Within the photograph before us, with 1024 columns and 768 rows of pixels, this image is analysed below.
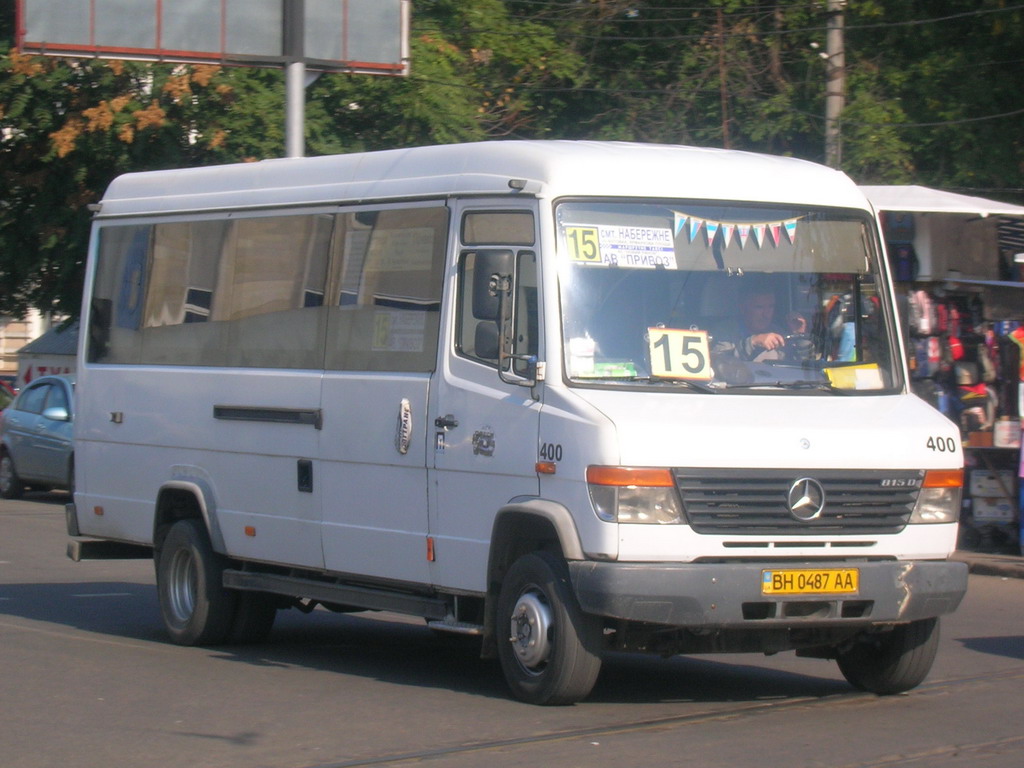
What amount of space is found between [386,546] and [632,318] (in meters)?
1.94

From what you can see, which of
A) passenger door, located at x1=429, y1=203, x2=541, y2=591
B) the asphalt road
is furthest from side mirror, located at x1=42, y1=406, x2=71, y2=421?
passenger door, located at x1=429, y1=203, x2=541, y2=591

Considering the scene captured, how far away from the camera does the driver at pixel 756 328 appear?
768cm

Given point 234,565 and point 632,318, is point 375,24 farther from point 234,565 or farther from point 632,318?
point 632,318

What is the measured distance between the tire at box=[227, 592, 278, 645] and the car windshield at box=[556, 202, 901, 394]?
3605mm

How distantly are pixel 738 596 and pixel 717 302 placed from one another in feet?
4.90

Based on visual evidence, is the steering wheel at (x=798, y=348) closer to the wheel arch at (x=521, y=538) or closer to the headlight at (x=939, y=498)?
the headlight at (x=939, y=498)

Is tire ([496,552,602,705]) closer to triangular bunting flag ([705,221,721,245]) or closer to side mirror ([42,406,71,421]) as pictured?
triangular bunting flag ([705,221,721,245])

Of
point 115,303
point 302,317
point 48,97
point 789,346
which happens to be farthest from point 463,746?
point 48,97

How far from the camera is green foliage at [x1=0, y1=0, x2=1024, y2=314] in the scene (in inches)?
868

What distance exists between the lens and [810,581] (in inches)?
284

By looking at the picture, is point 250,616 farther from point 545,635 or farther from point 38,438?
point 38,438

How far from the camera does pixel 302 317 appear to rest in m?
9.21

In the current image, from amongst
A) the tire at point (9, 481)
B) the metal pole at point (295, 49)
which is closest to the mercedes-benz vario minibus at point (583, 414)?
the metal pole at point (295, 49)

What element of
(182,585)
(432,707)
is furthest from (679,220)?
(182,585)
